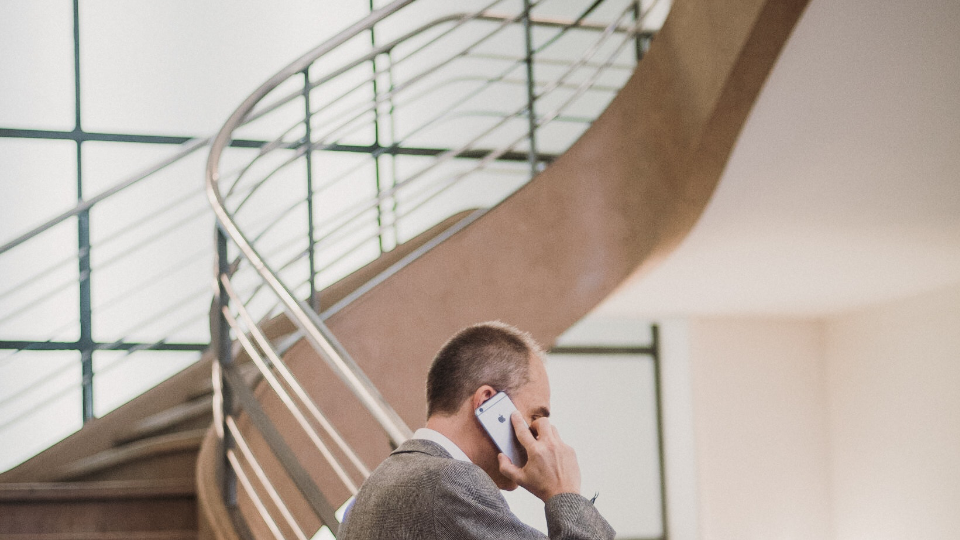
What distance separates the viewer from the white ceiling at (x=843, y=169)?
9.04 ft

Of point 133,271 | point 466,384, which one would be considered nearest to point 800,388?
point 133,271

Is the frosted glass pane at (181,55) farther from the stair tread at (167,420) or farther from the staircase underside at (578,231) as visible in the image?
the staircase underside at (578,231)

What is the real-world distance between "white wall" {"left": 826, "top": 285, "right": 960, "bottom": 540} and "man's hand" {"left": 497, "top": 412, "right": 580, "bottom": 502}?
5051mm

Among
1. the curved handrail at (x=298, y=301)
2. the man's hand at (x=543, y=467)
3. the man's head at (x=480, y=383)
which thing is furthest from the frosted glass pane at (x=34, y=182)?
the man's hand at (x=543, y=467)

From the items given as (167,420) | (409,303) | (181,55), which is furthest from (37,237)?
(409,303)

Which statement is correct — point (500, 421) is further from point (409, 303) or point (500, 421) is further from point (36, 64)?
point (36, 64)

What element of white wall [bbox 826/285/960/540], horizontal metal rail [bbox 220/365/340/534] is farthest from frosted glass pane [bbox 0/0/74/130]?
white wall [bbox 826/285/960/540]

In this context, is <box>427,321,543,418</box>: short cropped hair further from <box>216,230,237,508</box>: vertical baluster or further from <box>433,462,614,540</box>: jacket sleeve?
<box>216,230,237,508</box>: vertical baluster

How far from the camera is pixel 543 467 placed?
1.13 metres

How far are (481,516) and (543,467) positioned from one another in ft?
Answer: 0.46

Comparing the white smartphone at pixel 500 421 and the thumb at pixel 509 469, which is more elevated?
the white smartphone at pixel 500 421

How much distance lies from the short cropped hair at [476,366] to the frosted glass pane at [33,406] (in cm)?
379

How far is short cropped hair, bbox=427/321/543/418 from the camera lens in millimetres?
1180

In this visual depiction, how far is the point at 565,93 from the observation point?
221 inches
